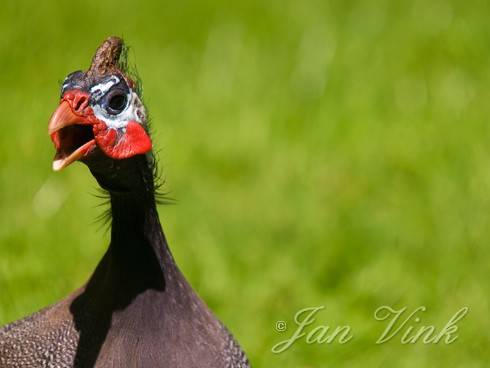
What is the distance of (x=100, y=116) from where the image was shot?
8.96 feet

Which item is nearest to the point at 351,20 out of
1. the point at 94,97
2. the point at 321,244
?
the point at 321,244

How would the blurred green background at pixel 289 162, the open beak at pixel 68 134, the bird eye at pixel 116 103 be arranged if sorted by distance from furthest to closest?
the blurred green background at pixel 289 162 < the bird eye at pixel 116 103 < the open beak at pixel 68 134

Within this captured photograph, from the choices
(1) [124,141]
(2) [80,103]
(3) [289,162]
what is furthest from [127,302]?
(3) [289,162]

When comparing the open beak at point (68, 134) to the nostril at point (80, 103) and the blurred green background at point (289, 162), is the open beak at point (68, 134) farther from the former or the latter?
the blurred green background at point (289, 162)

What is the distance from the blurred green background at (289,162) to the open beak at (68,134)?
1.53 meters

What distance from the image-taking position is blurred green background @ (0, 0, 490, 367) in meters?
4.55

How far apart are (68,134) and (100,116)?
0.37 feet

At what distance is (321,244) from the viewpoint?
4945 millimetres

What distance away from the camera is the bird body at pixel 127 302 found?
282 centimetres

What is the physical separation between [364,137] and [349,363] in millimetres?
1911

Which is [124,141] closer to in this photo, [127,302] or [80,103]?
[80,103]

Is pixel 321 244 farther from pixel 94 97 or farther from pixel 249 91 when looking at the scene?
pixel 94 97

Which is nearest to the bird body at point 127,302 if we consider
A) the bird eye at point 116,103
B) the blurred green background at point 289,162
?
the bird eye at point 116,103

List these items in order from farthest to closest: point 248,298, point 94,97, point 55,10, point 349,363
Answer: point 55,10, point 248,298, point 349,363, point 94,97
